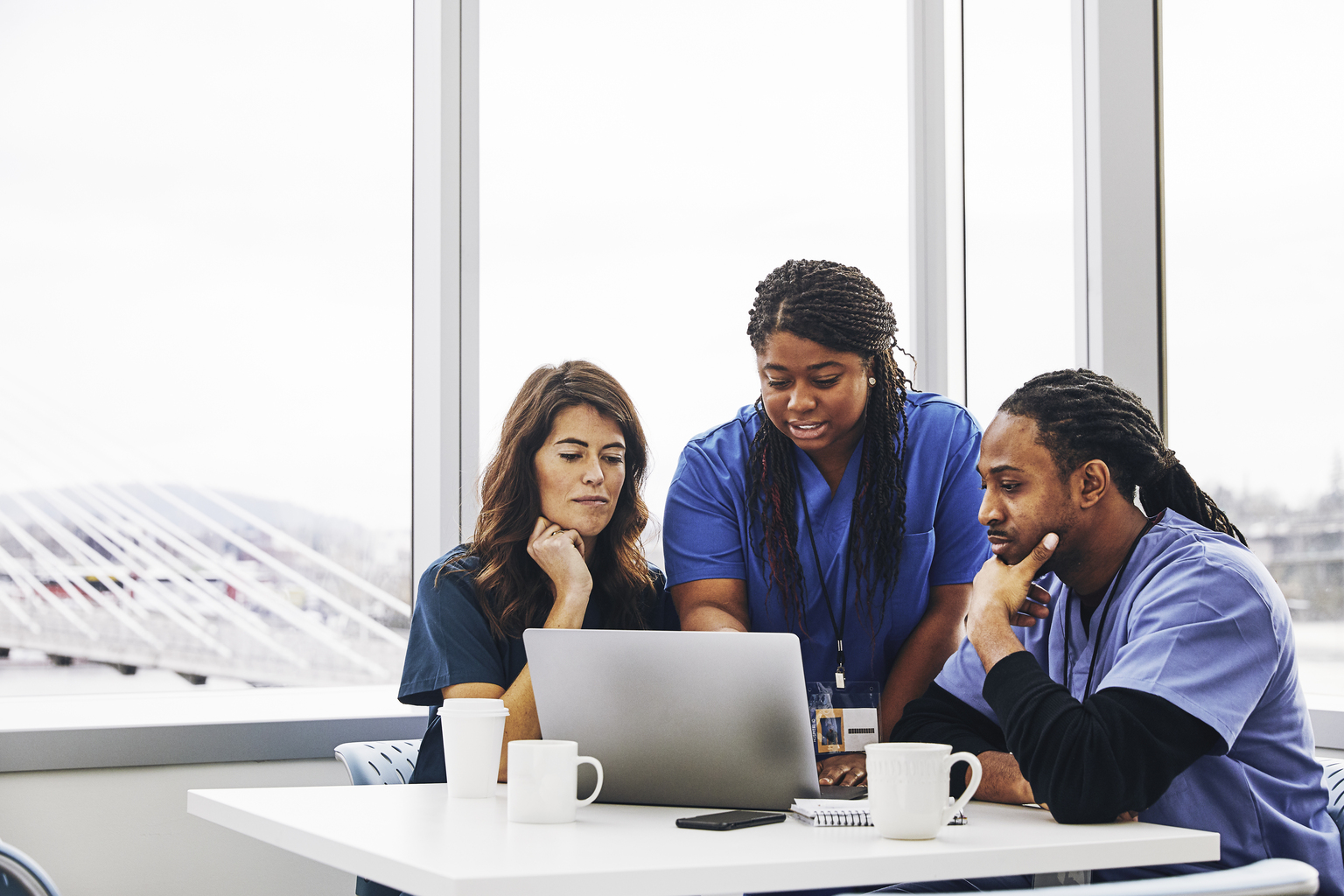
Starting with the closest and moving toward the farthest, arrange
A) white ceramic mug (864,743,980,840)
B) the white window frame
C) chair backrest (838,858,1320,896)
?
chair backrest (838,858,1320,896), white ceramic mug (864,743,980,840), the white window frame

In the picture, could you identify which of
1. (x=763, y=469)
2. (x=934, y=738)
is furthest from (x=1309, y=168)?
(x=934, y=738)

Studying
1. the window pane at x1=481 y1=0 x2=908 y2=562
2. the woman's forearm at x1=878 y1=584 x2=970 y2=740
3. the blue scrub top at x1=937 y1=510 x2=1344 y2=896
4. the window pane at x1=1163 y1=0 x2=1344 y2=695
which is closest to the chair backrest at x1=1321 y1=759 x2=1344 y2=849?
the blue scrub top at x1=937 y1=510 x2=1344 y2=896

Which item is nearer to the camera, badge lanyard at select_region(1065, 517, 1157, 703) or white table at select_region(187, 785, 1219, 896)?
white table at select_region(187, 785, 1219, 896)

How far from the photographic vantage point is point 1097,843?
113 centimetres

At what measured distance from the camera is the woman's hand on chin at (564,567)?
70.2 inches

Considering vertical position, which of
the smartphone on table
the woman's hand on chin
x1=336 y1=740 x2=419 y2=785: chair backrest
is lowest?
x1=336 y1=740 x2=419 y2=785: chair backrest

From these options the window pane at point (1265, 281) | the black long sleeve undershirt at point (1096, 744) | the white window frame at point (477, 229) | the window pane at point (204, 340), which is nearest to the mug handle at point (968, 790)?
the black long sleeve undershirt at point (1096, 744)

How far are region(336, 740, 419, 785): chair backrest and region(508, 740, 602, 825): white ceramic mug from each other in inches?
26.1

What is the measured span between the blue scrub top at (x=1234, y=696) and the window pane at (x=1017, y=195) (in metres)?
1.24

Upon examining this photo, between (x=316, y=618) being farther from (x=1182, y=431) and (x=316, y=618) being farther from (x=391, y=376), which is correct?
(x=1182, y=431)

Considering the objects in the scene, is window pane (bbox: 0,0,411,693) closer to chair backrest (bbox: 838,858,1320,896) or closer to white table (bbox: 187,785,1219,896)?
white table (bbox: 187,785,1219,896)

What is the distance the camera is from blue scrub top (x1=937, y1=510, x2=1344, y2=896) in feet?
4.35

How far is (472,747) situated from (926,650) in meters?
0.83

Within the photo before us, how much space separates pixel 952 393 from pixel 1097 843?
1.94 m
